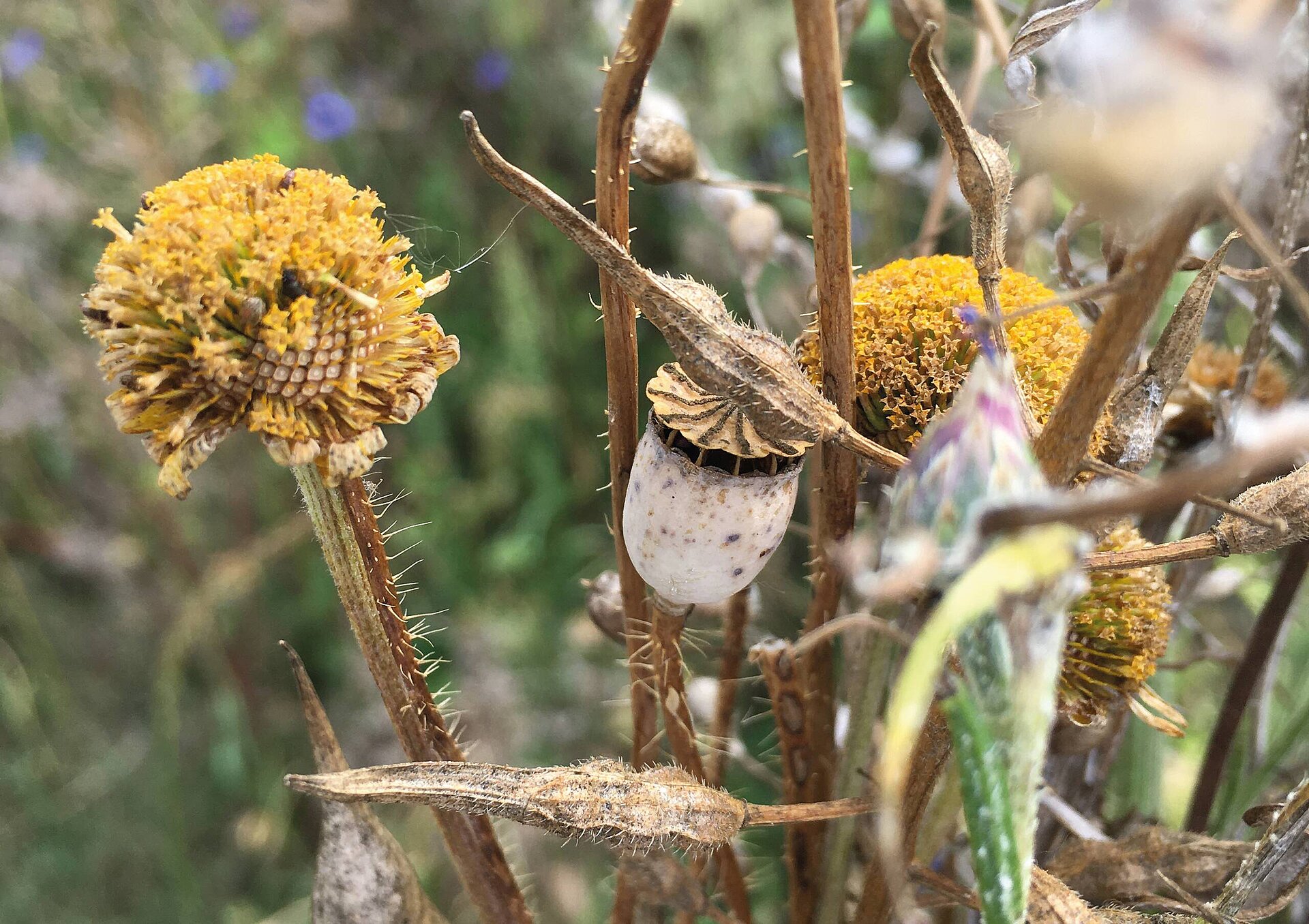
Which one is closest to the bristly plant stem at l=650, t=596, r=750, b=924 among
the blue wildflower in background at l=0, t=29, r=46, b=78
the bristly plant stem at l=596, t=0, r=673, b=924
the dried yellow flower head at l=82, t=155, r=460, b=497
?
the bristly plant stem at l=596, t=0, r=673, b=924

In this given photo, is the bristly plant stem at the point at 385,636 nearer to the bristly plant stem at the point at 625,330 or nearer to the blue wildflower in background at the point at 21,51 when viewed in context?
the bristly plant stem at the point at 625,330

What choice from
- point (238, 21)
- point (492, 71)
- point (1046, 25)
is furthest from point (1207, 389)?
point (238, 21)

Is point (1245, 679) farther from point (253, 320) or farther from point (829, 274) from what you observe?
point (253, 320)

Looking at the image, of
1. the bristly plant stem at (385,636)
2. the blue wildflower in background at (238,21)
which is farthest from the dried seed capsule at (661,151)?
the blue wildflower in background at (238,21)

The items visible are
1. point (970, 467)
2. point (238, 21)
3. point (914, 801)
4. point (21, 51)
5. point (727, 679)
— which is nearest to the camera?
point (970, 467)

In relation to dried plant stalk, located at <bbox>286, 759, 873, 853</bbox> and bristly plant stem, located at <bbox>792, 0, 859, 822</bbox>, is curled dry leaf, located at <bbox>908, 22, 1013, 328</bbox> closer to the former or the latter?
bristly plant stem, located at <bbox>792, 0, 859, 822</bbox>

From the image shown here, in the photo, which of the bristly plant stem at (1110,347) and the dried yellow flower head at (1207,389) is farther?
the dried yellow flower head at (1207,389)
